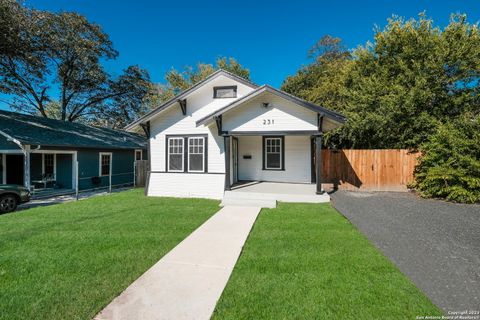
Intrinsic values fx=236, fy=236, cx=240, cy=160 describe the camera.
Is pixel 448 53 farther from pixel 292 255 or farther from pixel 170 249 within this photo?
pixel 170 249

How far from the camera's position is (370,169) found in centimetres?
1191

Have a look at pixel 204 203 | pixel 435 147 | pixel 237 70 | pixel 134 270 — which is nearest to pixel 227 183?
pixel 204 203

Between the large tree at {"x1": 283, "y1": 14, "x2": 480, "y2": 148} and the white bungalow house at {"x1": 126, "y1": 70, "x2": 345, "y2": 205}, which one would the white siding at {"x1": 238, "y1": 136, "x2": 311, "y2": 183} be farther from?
the large tree at {"x1": 283, "y1": 14, "x2": 480, "y2": 148}

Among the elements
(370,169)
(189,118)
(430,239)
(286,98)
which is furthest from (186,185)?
(370,169)

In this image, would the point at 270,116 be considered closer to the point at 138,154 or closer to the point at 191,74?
the point at 138,154

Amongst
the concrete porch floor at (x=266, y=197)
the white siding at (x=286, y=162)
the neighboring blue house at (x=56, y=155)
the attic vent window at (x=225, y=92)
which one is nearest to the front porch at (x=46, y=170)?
the neighboring blue house at (x=56, y=155)

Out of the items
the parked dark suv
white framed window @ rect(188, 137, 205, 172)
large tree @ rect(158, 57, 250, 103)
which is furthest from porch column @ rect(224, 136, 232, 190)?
large tree @ rect(158, 57, 250, 103)

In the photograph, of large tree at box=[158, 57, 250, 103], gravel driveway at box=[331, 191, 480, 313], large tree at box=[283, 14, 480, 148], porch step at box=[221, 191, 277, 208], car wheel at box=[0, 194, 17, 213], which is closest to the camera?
gravel driveway at box=[331, 191, 480, 313]

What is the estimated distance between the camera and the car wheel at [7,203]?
8383 mm

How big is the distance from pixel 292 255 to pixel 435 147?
9826 mm

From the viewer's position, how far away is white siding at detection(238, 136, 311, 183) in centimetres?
1180

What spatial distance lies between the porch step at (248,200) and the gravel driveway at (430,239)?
2394 millimetres

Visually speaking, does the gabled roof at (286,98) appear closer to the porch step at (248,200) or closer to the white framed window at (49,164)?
the porch step at (248,200)

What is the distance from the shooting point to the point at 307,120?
9.41 meters
